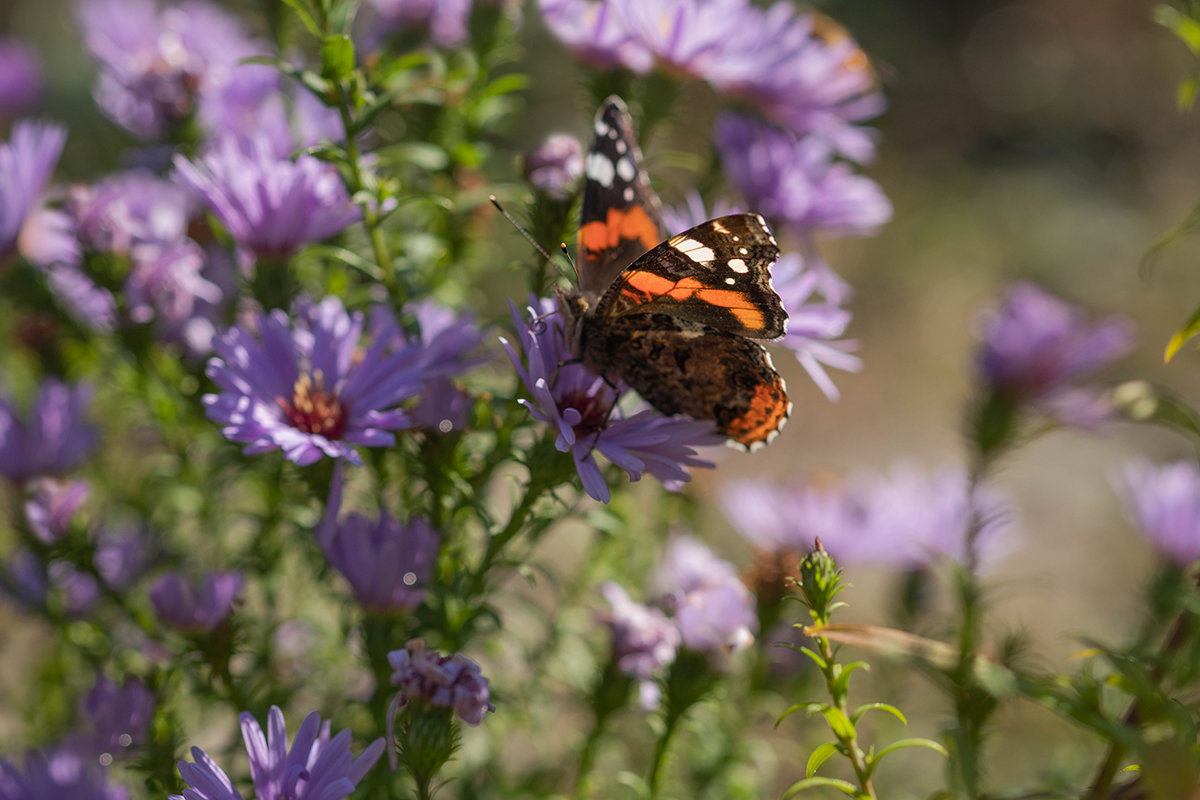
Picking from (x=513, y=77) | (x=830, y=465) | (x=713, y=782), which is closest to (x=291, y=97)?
(x=513, y=77)

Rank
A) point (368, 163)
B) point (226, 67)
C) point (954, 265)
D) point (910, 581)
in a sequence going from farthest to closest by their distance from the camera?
point (954, 265) → point (910, 581) → point (226, 67) → point (368, 163)

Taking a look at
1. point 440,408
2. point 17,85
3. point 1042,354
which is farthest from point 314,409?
point 17,85

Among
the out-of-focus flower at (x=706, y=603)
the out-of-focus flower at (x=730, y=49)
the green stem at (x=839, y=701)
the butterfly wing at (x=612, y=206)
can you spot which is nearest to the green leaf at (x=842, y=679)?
the green stem at (x=839, y=701)

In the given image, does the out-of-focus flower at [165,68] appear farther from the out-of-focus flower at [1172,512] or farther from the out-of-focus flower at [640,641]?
the out-of-focus flower at [1172,512]

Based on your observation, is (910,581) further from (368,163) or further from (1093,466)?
(1093,466)

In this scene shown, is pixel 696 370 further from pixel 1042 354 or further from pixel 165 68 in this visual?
pixel 165 68
